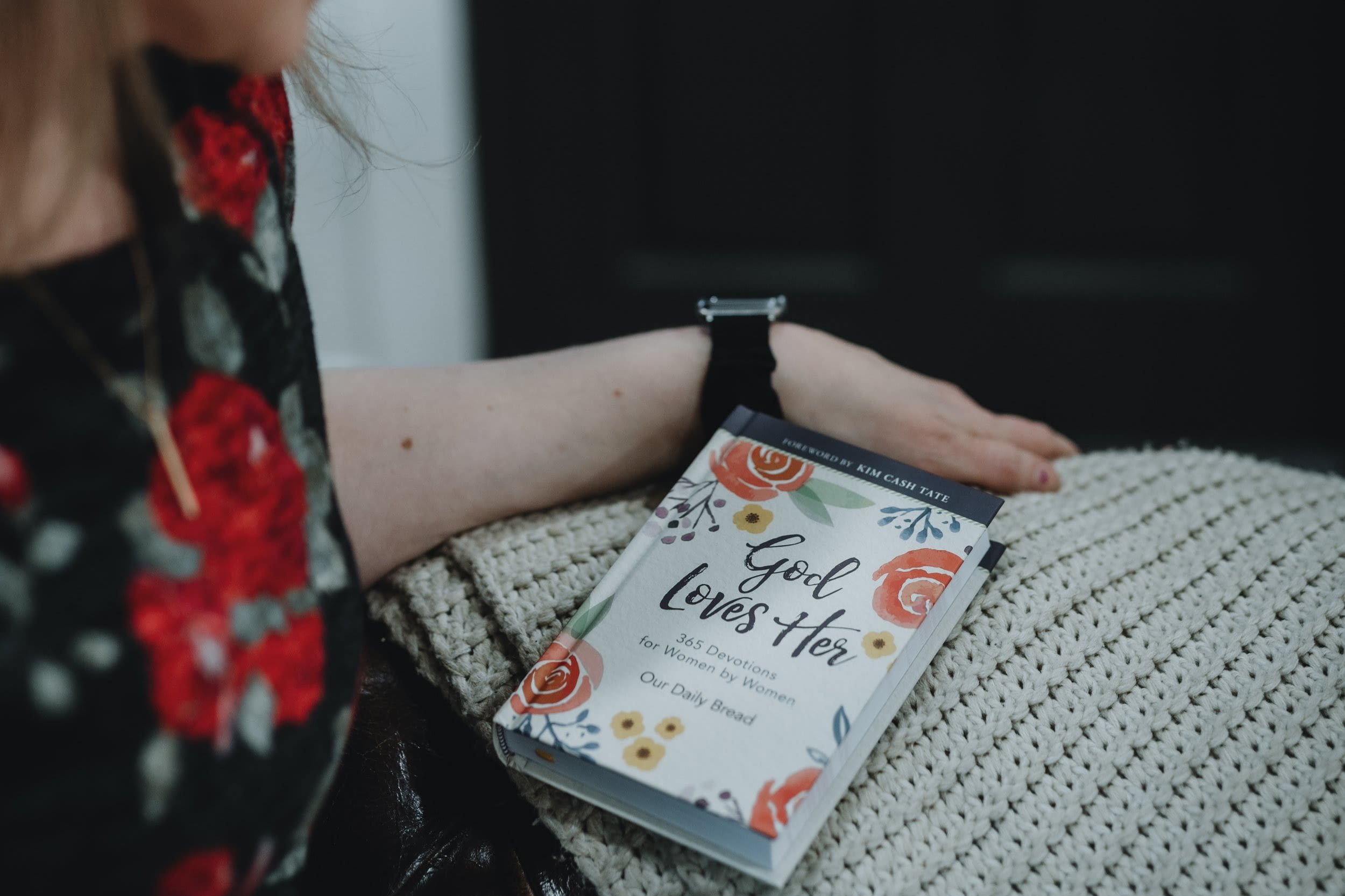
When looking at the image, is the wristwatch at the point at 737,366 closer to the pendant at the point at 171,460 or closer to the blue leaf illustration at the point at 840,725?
the blue leaf illustration at the point at 840,725

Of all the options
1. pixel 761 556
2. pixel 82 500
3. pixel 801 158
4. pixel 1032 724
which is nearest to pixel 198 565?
pixel 82 500

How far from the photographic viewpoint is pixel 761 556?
22.6 inches

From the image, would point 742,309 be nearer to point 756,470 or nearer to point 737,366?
point 737,366

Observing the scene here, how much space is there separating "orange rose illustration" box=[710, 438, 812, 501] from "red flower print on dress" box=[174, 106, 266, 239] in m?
0.29

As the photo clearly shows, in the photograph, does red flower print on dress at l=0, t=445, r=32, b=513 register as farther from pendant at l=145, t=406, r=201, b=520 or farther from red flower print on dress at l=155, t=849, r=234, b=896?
red flower print on dress at l=155, t=849, r=234, b=896

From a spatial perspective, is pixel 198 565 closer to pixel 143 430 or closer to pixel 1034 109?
pixel 143 430

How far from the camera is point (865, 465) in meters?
0.61

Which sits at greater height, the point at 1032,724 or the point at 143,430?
the point at 143,430

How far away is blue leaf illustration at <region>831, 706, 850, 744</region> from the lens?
490mm

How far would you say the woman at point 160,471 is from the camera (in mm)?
368

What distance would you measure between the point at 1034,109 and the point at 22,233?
1.52 m

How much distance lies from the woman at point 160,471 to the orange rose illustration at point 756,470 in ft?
0.74

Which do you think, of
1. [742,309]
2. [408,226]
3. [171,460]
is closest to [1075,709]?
[742,309]

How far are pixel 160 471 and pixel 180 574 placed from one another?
0.04 m
